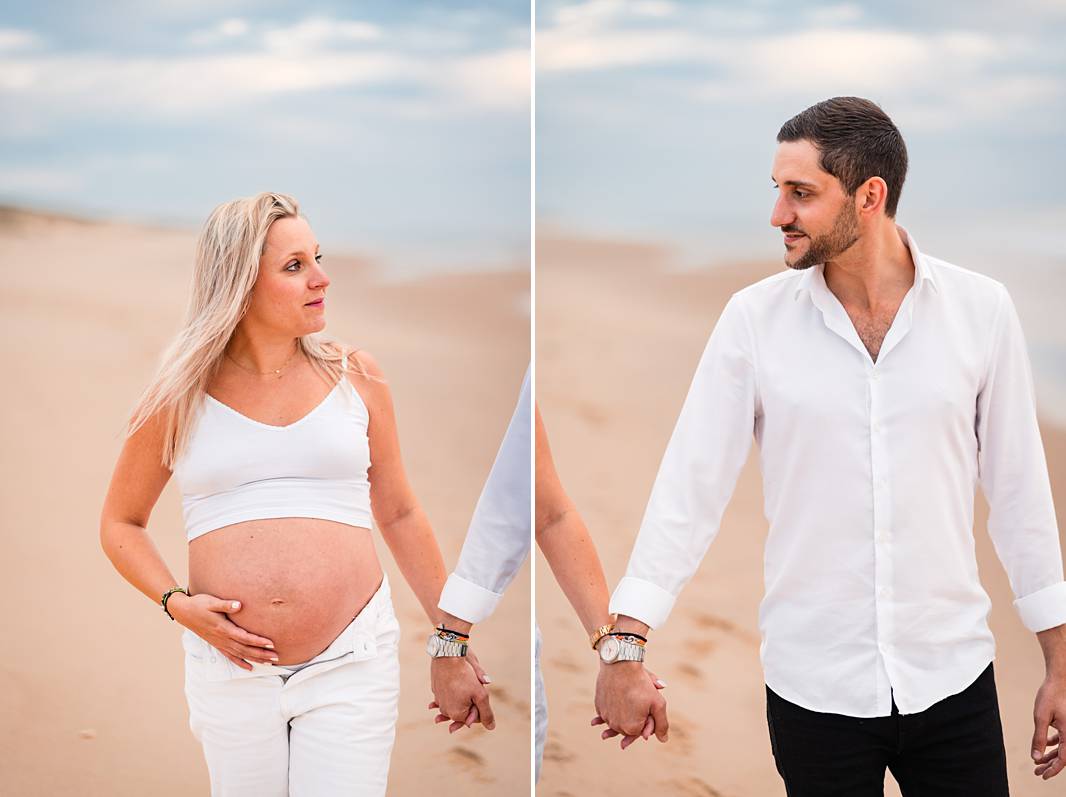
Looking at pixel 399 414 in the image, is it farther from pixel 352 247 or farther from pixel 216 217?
pixel 216 217

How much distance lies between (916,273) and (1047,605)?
2.41 feet

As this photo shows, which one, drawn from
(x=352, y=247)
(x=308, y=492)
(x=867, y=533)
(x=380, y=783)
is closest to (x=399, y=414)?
(x=352, y=247)

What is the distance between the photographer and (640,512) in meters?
3.86

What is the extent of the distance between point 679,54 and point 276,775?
2.34 m

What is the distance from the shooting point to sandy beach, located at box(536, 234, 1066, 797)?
12.2ft

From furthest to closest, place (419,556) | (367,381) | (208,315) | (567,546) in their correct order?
1. (567,546)
2. (419,556)
3. (367,381)
4. (208,315)

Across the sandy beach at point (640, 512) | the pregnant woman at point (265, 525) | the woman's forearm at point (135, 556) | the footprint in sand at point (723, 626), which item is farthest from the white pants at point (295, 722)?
the footprint in sand at point (723, 626)

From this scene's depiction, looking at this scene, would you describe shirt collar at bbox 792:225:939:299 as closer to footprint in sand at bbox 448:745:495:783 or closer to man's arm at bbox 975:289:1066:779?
man's arm at bbox 975:289:1066:779

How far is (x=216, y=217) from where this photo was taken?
301 cm

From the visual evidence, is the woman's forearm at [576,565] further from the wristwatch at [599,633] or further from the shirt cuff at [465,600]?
the shirt cuff at [465,600]

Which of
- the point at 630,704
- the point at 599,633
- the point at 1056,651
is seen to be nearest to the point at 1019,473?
the point at 1056,651

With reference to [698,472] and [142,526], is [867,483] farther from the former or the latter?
[142,526]

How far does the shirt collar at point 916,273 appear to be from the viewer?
258cm

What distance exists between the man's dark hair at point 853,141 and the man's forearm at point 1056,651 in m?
0.93
